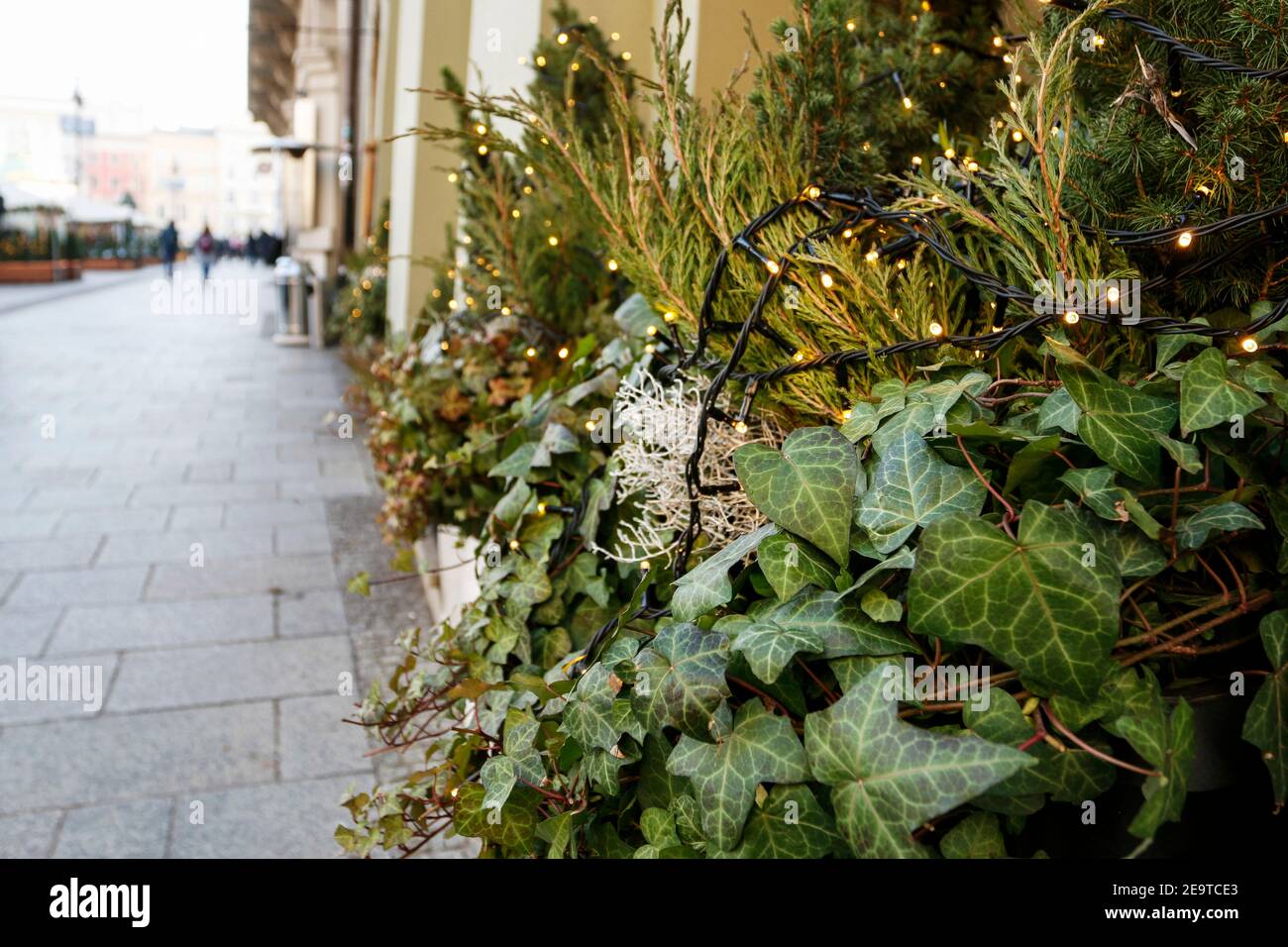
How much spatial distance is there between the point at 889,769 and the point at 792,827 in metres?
0.17

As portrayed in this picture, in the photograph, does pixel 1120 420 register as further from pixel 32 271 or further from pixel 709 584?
pixel 32 271

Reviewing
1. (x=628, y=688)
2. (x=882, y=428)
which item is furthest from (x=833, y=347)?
(x=628, y=688)

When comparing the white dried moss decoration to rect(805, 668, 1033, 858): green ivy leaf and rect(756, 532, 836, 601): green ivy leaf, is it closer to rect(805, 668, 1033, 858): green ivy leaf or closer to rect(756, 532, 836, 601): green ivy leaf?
rect(756, 532, 836, 601): green ivy leaf

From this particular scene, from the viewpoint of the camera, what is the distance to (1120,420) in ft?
3.49

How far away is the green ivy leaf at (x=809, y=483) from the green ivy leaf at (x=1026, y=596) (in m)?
0.16

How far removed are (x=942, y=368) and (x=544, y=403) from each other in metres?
1.38

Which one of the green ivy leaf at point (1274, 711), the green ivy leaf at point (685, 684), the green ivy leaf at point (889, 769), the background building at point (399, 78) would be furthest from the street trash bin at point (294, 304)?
the green ivy leaf at point (1274, 711)

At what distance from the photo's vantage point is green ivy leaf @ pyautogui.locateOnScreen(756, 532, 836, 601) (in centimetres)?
111

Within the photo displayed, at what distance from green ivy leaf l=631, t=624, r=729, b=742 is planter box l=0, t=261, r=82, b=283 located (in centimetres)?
2647

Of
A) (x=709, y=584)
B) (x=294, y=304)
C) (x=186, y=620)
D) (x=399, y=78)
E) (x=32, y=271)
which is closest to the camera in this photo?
(x=709, y=584)

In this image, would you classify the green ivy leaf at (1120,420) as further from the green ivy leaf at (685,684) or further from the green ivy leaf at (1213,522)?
the green ivy leaf at (685,684)

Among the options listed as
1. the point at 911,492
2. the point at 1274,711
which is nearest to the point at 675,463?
the point at 911,492

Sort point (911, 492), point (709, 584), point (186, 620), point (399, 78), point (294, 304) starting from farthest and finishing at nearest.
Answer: point (294, 304), point (399, 78), point (186, 620), point (709, 584), point (911, 492)
